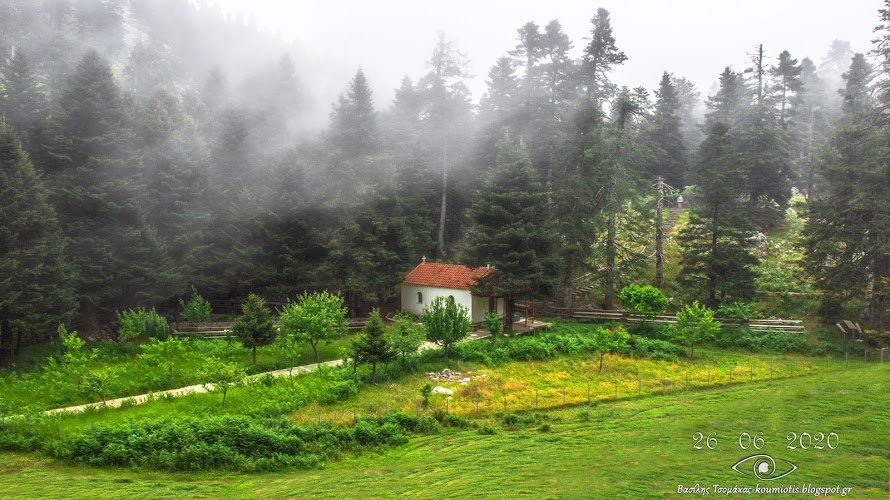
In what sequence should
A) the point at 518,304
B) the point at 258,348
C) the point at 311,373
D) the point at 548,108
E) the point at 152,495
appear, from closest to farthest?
1. the point at 152,495
2. the point at 311,373
3. the point at 258,348
4. the point at 518,304
5. the point at 548,108

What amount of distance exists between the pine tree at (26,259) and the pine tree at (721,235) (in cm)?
3226

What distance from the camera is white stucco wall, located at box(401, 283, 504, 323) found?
114 ft

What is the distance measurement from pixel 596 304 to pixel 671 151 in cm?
2446

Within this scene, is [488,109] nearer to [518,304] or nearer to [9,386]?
[518,304]

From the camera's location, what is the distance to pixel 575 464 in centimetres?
1457

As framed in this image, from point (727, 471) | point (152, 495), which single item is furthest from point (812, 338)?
point (152, 495)

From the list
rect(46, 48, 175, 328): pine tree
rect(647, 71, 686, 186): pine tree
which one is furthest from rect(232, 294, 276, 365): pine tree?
rect(647, 71, 686, 186): pine tree

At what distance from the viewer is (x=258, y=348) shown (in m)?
27.8

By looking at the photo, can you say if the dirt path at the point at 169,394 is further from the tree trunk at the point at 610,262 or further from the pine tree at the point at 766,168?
the pine tree at the point at 766,168

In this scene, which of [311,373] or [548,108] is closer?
[311,373]

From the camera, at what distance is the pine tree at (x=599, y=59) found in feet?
124

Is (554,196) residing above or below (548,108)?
below

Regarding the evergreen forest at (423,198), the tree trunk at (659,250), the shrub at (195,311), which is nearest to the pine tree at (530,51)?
the evergreen forest at (423,198)

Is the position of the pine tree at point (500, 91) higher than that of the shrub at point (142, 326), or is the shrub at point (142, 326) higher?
the pine tree at point (500, 91)
